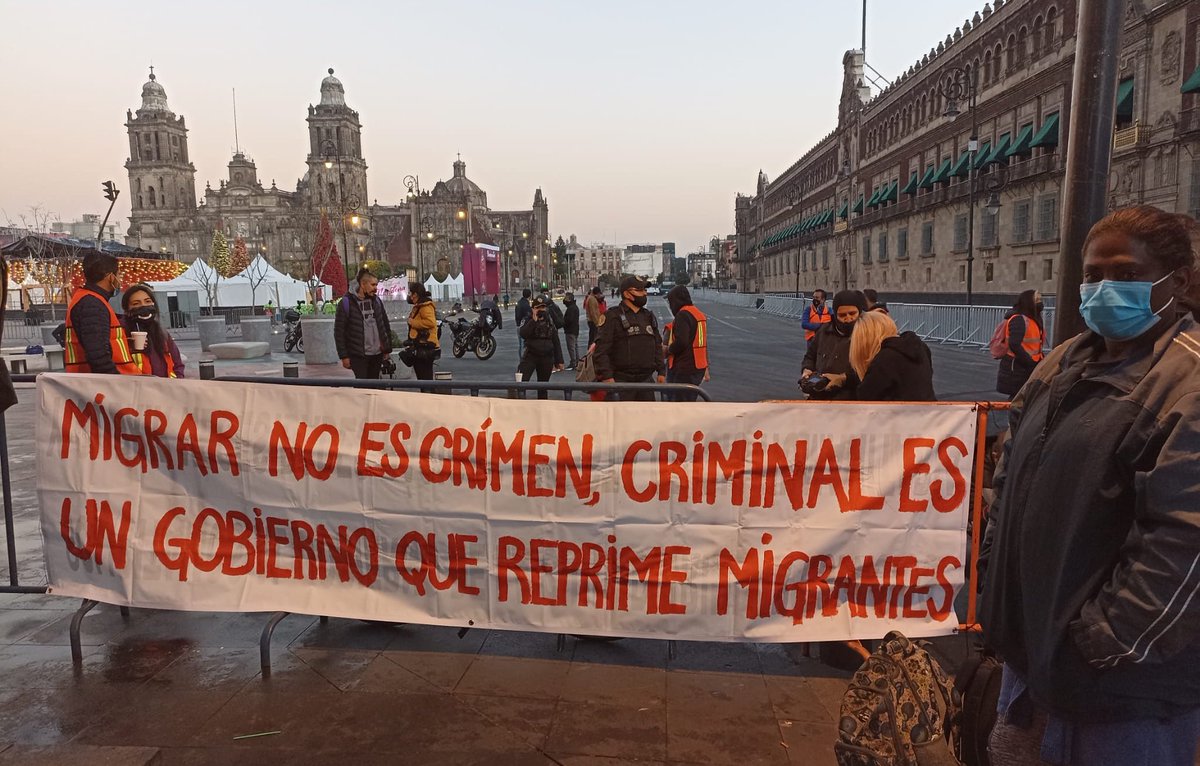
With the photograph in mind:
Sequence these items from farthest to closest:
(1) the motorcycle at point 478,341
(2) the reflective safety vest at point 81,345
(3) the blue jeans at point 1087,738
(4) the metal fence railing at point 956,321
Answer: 1. (4) the metal fence railing at point 956,321
2. (1) the motorcycle at point 478,341
3. (2) the reflective safety vest at point 81,345
4. (3) the blue jeans at point 1087,738

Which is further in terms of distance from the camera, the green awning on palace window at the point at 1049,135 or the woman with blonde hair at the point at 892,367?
the green awning on palace window at the point at 1049,135

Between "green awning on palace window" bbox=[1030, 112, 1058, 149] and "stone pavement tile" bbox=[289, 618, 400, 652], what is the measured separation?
3876cm

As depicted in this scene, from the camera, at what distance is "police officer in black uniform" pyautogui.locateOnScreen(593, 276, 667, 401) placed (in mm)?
7578

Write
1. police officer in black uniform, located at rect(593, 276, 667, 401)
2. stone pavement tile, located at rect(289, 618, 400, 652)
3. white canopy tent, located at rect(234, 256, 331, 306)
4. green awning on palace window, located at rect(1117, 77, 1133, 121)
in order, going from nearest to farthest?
stone pavement tile, located at rect(289, 618, 400, 652) < police officer in black uniform, located at rect(593, 276, 667, 401) < green awning on palace window, located at rect(1117, 77, 1133, 121) < white canopy tent, located at rect(234, 256, 331, 306)

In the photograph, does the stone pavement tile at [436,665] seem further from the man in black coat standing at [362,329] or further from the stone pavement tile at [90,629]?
the man in black coat standing at [362,329]

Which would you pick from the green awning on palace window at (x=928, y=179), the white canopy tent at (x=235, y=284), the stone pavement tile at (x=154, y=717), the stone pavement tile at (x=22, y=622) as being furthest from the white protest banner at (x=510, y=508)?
the green awning on palace window at (x=928, y=179)

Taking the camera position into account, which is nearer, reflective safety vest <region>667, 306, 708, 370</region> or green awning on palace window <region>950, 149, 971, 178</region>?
reflective safety vest <region>667, 306, 708, 370</region>

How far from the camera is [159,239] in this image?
133 meters

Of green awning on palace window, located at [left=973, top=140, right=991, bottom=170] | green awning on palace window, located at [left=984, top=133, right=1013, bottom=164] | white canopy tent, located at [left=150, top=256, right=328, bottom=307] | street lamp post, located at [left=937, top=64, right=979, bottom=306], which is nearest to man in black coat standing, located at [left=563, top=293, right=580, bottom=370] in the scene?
street lamp post, located at [left=937, top=64, right=979, bottom=306]

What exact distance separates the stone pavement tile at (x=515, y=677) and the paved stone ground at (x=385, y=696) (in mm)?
11

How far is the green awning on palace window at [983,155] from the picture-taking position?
3910 centimetres

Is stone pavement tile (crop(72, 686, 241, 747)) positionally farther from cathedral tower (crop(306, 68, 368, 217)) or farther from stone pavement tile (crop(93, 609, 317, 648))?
cathedral tower (crop(306, 68, 368, 217))

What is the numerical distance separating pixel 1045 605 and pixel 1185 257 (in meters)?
0.92

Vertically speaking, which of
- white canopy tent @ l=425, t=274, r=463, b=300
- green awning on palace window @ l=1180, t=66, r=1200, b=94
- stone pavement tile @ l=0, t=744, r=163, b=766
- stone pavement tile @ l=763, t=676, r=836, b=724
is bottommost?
stone pavement tile @ l=763, t=676, r=836, b=724
